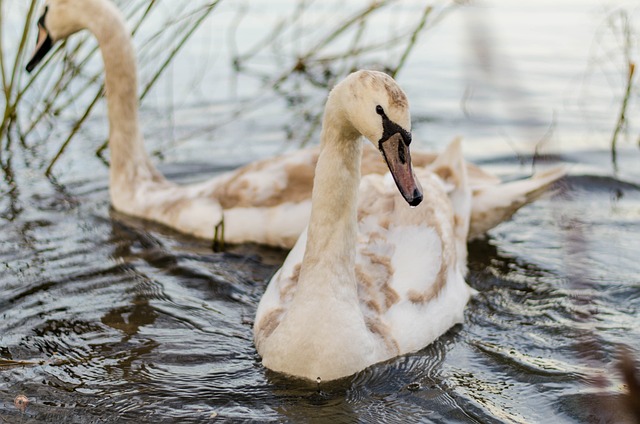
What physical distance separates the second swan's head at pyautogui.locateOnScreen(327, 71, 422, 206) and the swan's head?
3.91m

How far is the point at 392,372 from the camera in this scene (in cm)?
433

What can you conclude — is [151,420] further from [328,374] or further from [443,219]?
[443,219]

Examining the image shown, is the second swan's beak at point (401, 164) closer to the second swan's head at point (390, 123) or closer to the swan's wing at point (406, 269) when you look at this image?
the second swan's head at point (390, 123)

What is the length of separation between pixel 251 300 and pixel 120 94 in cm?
241

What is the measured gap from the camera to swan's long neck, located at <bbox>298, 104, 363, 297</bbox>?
4.04 meters

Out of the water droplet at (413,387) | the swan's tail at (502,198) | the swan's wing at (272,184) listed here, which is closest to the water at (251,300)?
the water droplet at (413,387)

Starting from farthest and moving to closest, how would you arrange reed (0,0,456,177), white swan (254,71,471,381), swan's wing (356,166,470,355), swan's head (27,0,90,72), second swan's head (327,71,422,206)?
reed (0,0,456,177) → swan's head (27,0,90,72) → swan's wing (356,166,470,355) → white swan (254,71,471,381) → second swan's head (327,71,422,206)

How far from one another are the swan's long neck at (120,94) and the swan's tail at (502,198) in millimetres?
2549

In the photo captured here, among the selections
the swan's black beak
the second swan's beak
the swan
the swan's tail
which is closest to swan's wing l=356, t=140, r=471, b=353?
the swan's tail

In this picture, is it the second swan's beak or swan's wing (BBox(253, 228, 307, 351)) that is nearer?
the second swan's beak

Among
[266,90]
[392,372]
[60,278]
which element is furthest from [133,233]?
[266,90]

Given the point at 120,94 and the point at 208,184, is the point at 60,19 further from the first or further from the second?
the point at 208,184

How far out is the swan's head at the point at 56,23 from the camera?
275 inches

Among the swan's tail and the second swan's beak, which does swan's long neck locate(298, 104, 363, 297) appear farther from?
the swan's tail
